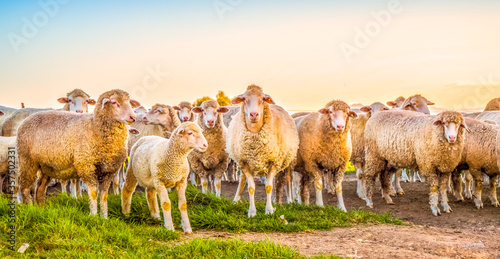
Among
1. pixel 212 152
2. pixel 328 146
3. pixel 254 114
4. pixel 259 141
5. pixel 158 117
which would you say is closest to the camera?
pixel 254 114

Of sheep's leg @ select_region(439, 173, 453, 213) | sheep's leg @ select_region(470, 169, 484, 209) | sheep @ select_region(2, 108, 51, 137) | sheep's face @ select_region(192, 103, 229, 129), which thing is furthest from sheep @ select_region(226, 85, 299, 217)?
sheep @ select_region(2, 108, 51, 137)

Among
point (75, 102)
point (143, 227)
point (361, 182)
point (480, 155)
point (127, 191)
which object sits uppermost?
point (75, 102)

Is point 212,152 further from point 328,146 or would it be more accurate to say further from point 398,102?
point 398,102

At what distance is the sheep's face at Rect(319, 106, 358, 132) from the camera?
9.95 m

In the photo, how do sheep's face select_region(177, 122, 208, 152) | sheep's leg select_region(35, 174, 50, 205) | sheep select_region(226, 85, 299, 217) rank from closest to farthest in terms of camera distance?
1. sheep's face select_region(177, 122, 208, 152)
2. sheep's leg select_region(35, 174, 50, 205)
3. sheep select_region(226, 85, 299, 217)

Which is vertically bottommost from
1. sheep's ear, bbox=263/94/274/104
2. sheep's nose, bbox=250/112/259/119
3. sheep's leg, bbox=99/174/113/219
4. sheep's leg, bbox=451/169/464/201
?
sheep's leg, bbox=451/169/464/201

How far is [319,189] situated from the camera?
10289mm

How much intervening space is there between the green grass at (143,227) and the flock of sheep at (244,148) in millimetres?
390

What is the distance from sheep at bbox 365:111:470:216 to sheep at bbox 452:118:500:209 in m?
0.83

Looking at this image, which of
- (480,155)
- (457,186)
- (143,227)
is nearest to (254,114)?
(143,227)

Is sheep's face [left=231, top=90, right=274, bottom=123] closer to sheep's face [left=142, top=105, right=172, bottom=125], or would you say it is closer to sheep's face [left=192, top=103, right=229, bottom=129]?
sheep's face [left=192, top=103, right=229, bottom=129]

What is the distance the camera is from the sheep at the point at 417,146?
10508 mm

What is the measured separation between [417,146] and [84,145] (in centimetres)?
733

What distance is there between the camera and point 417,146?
10953mm
